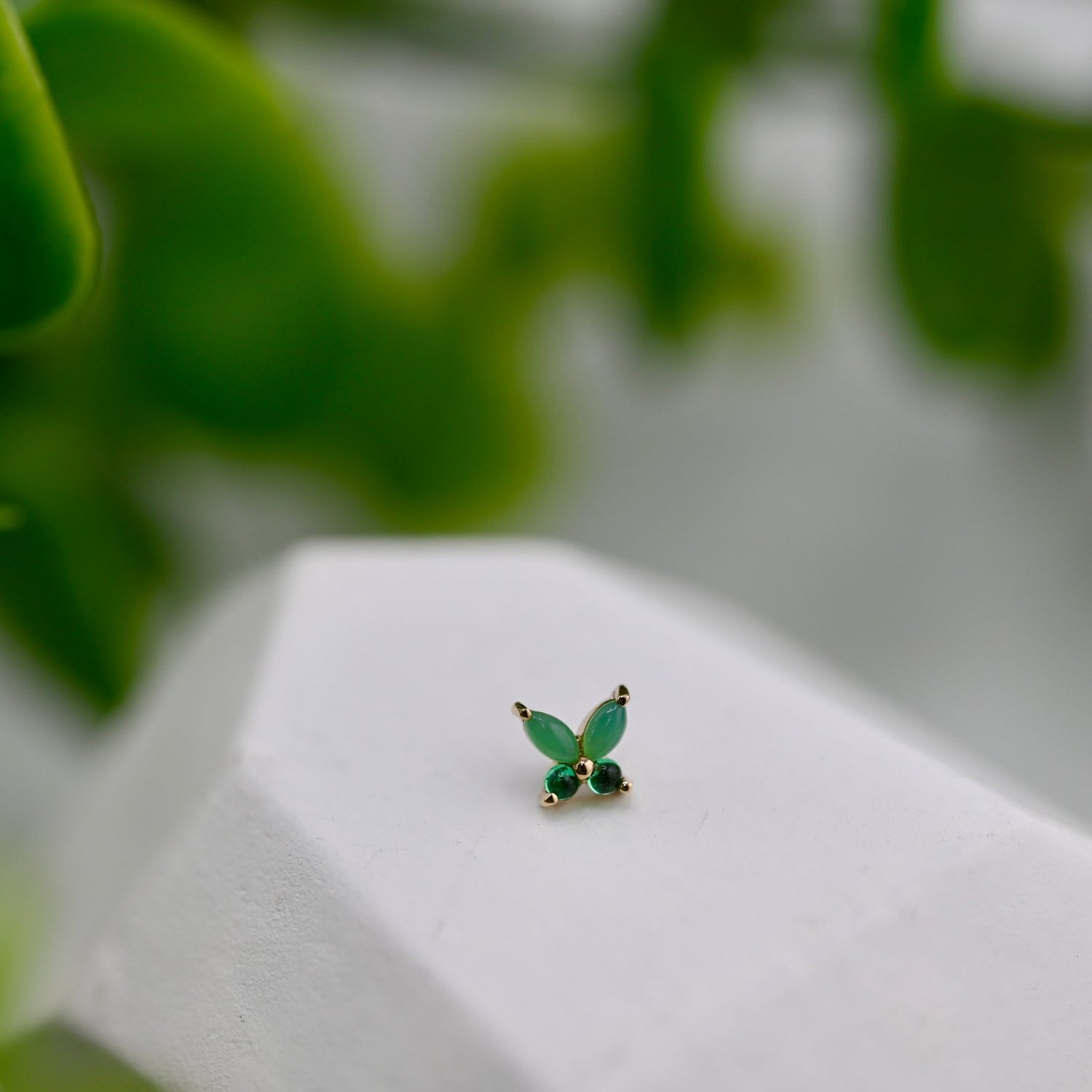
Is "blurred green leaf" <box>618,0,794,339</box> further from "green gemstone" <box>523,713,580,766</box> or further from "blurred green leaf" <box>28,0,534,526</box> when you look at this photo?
"green gemstone" <box>523,713,580,766</box>


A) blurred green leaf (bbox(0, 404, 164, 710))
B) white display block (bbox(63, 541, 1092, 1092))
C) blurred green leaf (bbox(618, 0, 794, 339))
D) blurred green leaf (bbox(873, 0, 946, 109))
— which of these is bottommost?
blurred green leaf (bbox(0, 404, 164, 710))

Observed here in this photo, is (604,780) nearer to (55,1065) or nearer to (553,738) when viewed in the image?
(553,738)

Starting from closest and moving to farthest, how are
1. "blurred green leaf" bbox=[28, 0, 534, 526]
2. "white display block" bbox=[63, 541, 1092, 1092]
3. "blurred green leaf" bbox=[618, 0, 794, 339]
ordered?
"white display block" bbox=[63, 541, 1092, 1092], "blurred green leaf" bbox=[28, 0, 534, 526], "blurred green leaf" bbox=[618, 0, 794, 339]

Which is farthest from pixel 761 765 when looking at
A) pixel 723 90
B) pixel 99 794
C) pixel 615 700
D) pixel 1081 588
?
pixel 1081 588

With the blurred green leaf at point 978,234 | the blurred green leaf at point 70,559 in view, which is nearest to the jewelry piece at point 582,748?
the blurred green leaf at point 70,559

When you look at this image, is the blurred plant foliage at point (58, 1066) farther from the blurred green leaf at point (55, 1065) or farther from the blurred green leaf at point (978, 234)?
the blurred green leaf at point (978, 234)

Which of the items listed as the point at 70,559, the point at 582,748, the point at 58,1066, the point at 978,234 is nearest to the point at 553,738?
the point at 582,748

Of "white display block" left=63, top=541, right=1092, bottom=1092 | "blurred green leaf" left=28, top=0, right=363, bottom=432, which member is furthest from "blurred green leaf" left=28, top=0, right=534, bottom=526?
"white display block" left=63, top=541, right=1092, bottom=1092
